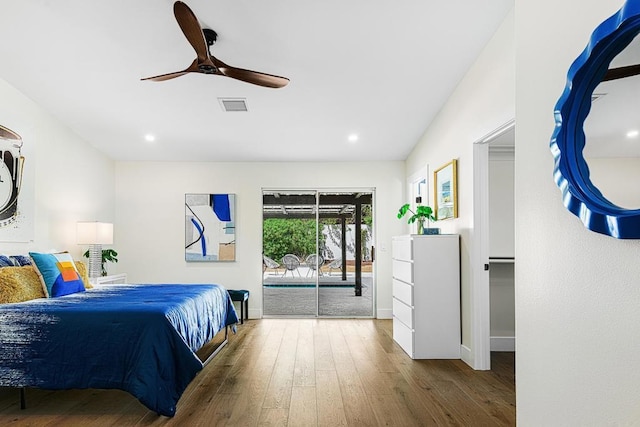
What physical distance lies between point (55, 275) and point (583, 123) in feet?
13.1

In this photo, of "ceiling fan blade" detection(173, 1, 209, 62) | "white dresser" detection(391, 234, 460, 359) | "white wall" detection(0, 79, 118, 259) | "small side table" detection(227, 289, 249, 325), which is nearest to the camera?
"ceiling fan blade" detection(173, 1, 209, 62)

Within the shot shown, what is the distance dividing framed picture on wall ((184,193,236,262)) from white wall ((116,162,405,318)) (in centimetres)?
8

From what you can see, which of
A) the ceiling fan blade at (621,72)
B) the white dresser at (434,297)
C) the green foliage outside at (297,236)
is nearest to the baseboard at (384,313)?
the green foliage outside at (297,236)

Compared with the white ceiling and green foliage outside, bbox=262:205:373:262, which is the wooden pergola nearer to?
green foliage outside, bbox=262:205:373:262

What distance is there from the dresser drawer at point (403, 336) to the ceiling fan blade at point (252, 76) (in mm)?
2546

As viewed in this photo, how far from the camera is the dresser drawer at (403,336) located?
4.31 meters

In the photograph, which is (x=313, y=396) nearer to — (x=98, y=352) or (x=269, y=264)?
(x=98, y=352)

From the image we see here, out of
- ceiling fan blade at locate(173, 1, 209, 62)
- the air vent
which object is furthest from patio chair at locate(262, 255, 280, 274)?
ceiling fan blade at locate(173, 1, 209, 62)

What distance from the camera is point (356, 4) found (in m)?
3.01

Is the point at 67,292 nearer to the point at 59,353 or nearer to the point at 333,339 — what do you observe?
the point at 59,353

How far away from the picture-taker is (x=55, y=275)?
151 inches

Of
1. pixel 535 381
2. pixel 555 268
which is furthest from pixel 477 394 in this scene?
pixel 555 268

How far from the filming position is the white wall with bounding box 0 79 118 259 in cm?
448

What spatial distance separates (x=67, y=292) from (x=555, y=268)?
3.82 meters
